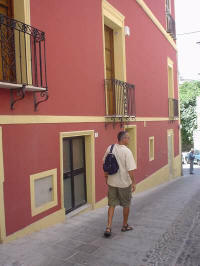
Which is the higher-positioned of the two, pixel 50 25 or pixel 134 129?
pixel 50 25

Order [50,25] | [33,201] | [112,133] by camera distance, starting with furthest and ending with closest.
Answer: [112,133] → [50,25] → [33,201]

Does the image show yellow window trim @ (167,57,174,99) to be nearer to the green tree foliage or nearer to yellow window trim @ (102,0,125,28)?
yellow window trim @ (102,0,125,28)

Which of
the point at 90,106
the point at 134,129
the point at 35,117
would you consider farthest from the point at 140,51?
the point at 35,117

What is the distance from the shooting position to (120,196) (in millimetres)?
4820

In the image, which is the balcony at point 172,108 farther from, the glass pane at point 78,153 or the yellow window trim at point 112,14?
the glass pane at point 78,153

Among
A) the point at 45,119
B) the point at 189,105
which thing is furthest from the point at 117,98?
the point at 189,105

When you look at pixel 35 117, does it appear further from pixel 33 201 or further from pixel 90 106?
pixel 90 106

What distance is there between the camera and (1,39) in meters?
4.34

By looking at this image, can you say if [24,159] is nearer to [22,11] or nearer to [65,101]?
[65,101]

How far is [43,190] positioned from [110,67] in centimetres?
455

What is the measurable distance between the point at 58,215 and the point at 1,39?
3.13 meters

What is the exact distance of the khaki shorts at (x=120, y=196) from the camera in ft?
15.8

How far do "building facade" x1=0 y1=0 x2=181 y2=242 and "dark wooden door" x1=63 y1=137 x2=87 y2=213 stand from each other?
21 mm

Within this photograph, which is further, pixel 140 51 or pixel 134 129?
pixel 140 51
